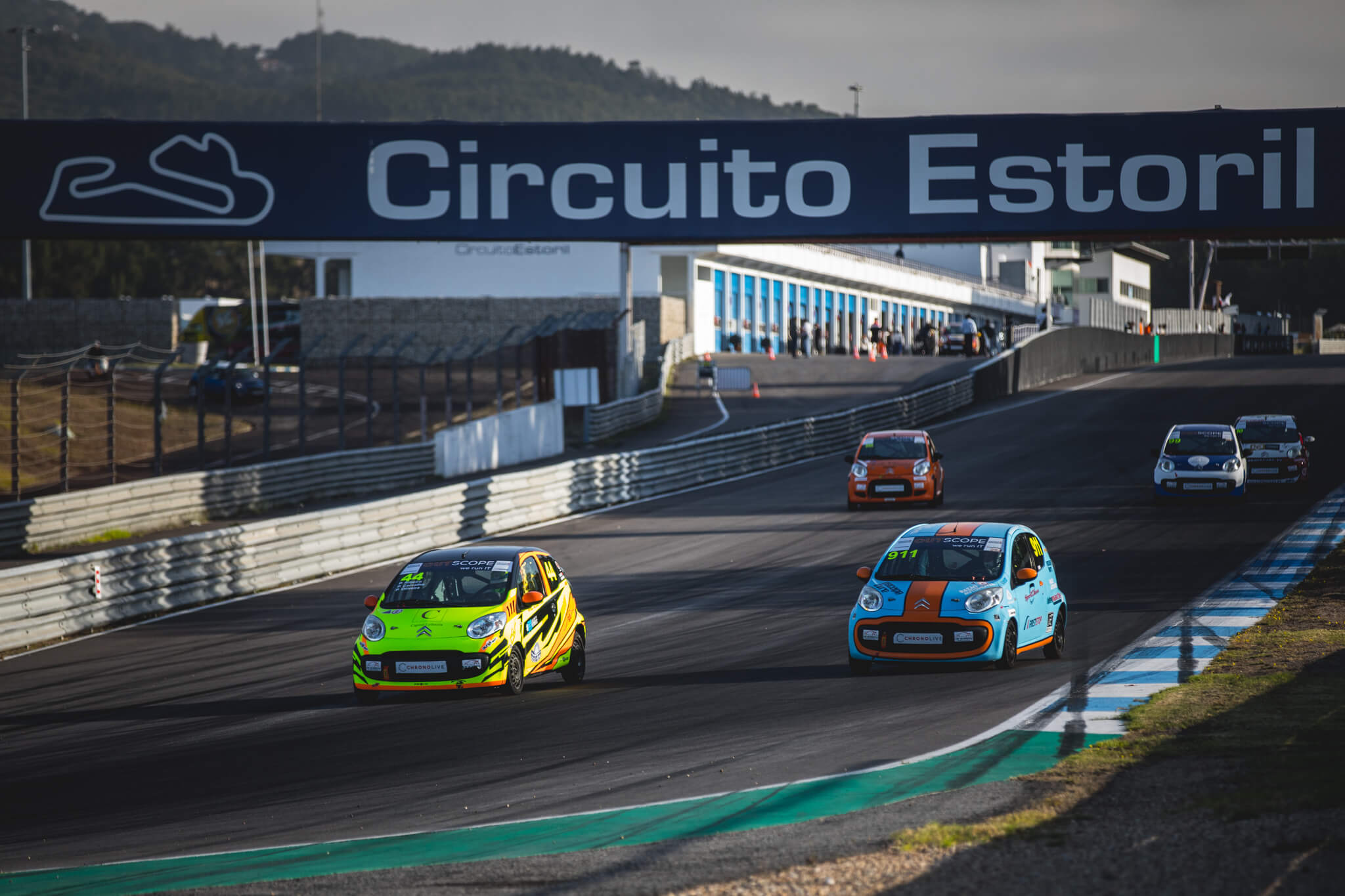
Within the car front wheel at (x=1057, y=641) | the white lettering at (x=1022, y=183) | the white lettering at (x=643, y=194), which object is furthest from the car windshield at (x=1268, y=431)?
A: the car front wheel at (x=1057, y=641)

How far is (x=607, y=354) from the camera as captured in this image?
3897 cm

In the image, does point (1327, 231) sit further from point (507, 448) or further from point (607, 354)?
point (607, 354)

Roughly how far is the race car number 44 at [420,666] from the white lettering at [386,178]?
24.2 feet

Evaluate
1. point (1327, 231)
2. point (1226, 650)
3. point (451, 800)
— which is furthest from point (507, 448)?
point (451, 800)

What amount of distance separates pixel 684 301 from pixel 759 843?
5784 cm

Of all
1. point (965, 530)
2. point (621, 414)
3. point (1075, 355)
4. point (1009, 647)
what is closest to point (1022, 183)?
point (965, 530)

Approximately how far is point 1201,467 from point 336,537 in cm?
1491

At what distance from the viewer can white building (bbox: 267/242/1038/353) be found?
6588 centimetres

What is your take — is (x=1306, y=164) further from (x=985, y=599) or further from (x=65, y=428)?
(x=65, y=428)

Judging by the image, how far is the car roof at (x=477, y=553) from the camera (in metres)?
13.9

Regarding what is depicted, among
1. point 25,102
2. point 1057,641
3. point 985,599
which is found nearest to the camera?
point 985,599

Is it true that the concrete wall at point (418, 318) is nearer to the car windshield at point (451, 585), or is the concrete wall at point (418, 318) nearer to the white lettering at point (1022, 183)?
the white lettering at point (1022, 183)

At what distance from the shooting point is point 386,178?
18391 mm

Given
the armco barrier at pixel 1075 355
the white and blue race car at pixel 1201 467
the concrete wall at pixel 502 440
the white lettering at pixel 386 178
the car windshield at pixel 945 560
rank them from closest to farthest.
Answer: the car windshield at pixel 945 560 < the white lettering at pixel 386 178 < the white and blue race car at pixel 1201 467 < the concrete wall at pixel 502 440 < the armco barrier at pixel 1075 355
